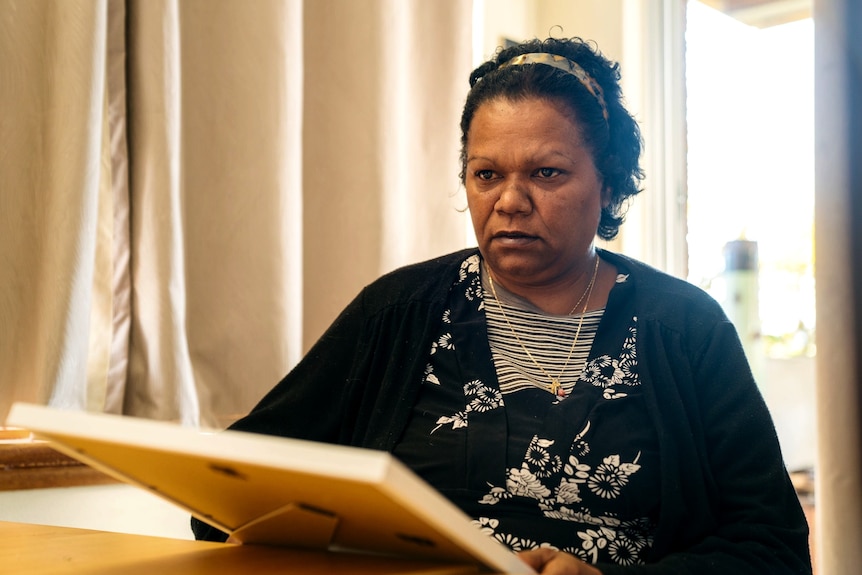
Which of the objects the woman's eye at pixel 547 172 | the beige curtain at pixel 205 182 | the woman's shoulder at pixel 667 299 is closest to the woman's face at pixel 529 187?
the woman's eye at pixel 547 172

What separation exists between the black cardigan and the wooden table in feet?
1.13

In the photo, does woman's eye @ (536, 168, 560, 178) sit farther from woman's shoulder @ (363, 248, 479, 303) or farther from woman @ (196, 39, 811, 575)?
woman's shoulder @ (363, 248, 479, 303)

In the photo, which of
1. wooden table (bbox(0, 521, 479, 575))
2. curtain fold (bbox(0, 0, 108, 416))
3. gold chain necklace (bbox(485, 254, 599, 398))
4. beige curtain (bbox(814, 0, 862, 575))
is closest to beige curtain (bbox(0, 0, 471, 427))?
curtain fold (bbox(0, 0, 108, 416))

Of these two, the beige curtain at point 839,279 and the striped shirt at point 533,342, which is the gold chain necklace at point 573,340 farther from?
the beige curtain at point 839,279

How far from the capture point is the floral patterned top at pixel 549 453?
3.76 feet

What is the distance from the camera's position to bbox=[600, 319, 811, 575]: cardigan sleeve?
42.8 inches

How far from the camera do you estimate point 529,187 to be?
1323 mm

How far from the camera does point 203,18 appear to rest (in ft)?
5.48

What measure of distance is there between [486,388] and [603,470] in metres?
0.20

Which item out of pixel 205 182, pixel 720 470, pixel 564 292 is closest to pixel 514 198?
pixel 564 292

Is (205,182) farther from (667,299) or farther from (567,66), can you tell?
(667,299)

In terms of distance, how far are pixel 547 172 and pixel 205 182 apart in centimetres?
69

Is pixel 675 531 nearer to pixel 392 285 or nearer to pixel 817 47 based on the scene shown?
pixel 392 285

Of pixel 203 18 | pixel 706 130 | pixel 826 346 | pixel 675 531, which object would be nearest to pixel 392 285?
pixel 675 531
